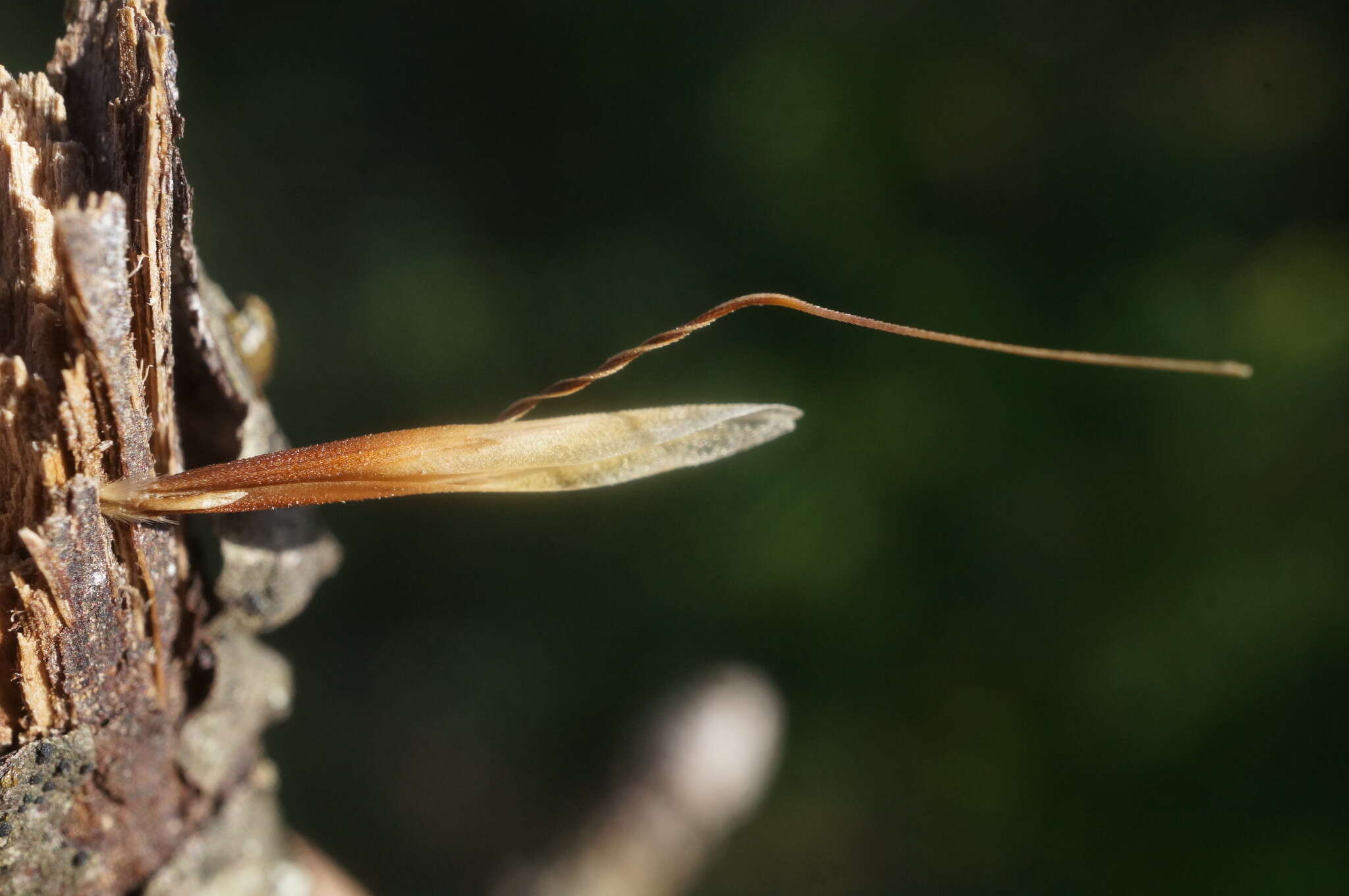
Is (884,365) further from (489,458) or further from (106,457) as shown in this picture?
(106,457)

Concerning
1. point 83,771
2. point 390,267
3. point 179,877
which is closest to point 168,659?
point 83,771

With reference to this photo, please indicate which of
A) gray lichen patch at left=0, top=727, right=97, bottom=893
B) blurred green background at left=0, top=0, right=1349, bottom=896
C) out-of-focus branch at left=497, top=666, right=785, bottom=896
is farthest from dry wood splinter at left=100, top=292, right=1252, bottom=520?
out-of-focus branch at left=497, top=666, right=785, bottom=896

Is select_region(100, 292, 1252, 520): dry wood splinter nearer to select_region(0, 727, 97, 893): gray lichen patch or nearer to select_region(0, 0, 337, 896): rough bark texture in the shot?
select_region(0, 0, 337, 896): rough bark texture

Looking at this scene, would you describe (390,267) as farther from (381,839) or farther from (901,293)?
(381,839)

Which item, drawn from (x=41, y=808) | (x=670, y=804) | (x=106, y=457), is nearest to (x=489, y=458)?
(x=106, y=457)

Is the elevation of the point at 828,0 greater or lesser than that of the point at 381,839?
greater

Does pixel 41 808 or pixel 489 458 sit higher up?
pixel 489 458
